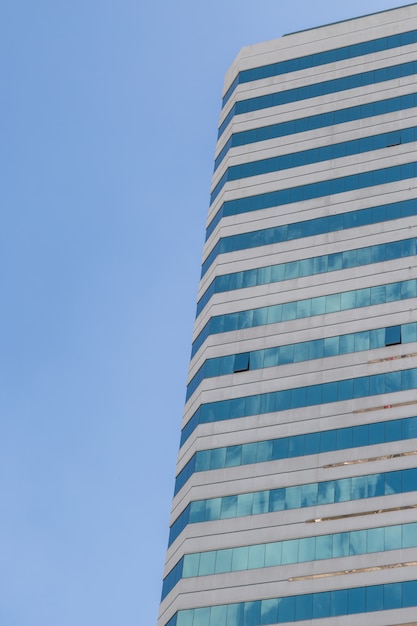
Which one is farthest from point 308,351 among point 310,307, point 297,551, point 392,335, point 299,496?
point 297,551

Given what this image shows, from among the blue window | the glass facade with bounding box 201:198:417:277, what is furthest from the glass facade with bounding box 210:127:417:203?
the blue window

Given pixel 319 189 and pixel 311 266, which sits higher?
pixel 319 189

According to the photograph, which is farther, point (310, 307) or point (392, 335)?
point (310, 307)

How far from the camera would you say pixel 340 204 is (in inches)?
4031

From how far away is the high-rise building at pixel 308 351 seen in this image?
84125 millimetres

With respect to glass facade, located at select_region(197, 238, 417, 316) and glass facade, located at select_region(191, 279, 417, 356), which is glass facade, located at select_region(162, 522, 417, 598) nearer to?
glass facade, located at select_region(191, 279, 417, 356)

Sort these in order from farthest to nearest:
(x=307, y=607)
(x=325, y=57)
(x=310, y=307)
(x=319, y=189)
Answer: (x=325, y=57) → (x=319, y=189) → (x=310, y=307) → (x=307, y=607)

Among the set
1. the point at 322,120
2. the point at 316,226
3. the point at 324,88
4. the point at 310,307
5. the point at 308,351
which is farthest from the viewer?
the point at 324,88

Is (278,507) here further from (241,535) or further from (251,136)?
(251,136)

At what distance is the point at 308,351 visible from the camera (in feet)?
310

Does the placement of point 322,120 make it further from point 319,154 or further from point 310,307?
point 310,307

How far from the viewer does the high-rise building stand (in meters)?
84.1

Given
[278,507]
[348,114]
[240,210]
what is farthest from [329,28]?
[278,507]

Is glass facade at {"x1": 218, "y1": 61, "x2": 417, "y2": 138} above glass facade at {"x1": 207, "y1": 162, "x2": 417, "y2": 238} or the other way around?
above
